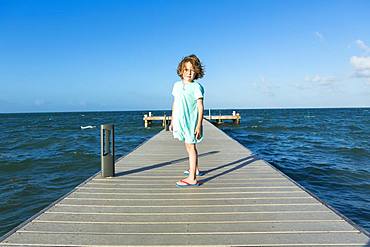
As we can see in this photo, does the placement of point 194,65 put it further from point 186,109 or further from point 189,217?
point 189,217

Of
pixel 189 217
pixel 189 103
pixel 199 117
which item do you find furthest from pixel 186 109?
pixel 189 217

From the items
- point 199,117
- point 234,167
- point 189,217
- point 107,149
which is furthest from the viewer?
point 234,167

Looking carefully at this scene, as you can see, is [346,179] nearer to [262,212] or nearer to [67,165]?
[262,212]

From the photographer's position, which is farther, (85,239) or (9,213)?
(9,213)

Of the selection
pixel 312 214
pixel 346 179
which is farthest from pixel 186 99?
pixel 346 179

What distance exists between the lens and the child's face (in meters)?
3.85

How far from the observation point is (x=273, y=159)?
10.8 metres

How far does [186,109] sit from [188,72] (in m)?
0.49

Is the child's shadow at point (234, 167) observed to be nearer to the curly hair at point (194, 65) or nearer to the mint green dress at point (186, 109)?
the mint green dress at point (186, 109)

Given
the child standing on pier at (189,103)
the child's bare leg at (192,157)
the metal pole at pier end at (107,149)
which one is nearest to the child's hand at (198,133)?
the child standing on pier at (189,103)

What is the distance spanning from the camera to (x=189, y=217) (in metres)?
2.85

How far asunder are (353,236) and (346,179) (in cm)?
613

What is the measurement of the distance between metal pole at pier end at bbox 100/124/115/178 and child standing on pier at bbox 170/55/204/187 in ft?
3.40

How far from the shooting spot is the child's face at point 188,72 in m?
3.85
